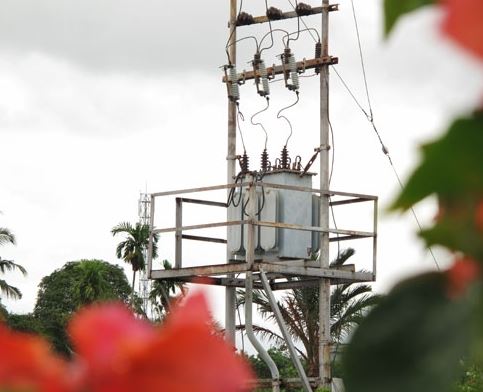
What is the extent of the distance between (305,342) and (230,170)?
799 centimetres

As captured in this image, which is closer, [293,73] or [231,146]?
[293,73]

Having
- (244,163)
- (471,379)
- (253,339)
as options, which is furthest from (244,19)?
(471,379)

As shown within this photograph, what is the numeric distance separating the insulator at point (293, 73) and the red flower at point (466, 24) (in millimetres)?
17522

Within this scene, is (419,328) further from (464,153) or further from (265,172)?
(265,172)

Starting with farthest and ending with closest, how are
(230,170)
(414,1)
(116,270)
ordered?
(116,270), (230,170), (414,1)

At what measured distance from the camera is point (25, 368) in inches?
15.9

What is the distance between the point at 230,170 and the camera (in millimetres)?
18938

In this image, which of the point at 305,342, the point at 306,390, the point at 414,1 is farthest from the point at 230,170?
the point at 414,1

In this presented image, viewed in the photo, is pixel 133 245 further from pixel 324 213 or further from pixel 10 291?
pixel 324 213

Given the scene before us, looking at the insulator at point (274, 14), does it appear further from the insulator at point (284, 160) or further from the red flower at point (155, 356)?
the red flower at point (155, 356)

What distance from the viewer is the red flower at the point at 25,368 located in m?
0.40

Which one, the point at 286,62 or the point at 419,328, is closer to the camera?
the point at 419,328

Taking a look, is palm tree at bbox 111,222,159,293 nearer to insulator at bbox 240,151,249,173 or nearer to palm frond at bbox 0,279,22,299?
palm frond at bbox 0,279,22,299

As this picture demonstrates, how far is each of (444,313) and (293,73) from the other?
17619 mm
